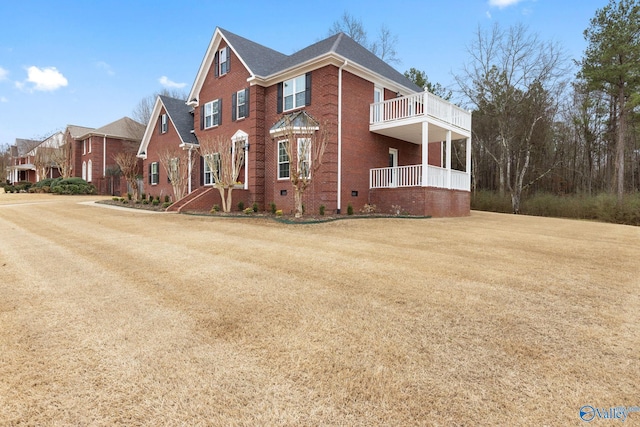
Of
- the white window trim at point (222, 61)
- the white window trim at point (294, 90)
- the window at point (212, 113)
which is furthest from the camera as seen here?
the window at point (212, 113)

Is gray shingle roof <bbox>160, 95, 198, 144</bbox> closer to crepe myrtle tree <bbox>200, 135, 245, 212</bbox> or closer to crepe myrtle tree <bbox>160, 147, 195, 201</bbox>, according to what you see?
crepe myrtle tree <bbox>160, 147, 195, 201</bbox>

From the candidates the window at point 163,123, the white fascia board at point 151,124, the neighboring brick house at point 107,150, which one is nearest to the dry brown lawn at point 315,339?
the window at point 163,123

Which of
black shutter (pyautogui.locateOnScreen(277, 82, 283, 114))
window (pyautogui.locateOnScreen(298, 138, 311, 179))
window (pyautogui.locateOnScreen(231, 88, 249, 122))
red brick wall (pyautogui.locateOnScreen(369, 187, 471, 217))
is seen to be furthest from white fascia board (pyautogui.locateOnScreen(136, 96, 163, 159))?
red brick wall (pyautogui.locateOnScreen(369, 187, 471, 217))

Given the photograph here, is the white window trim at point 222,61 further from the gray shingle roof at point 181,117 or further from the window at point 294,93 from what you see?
the gray shingle roof at point 181,117

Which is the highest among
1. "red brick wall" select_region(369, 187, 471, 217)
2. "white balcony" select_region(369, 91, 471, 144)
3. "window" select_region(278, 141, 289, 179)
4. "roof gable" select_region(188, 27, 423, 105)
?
"roof gable" select_region(188, 27, 423, 105)

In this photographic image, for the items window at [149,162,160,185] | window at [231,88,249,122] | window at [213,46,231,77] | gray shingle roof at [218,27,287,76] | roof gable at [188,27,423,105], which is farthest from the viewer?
window at [149,162,160,185]

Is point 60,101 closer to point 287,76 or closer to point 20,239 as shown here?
point 287,76

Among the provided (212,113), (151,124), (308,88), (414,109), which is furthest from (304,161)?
(151,124)

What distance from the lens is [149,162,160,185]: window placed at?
2330cm

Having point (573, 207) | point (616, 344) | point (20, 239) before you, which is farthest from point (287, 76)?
point (573, 207)

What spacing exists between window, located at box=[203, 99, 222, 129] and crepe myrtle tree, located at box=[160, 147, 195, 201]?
2449 millimetres

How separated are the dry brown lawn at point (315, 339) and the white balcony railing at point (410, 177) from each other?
8234 mm

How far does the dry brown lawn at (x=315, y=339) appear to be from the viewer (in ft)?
6.77

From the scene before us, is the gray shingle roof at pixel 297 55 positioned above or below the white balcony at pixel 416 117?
above
